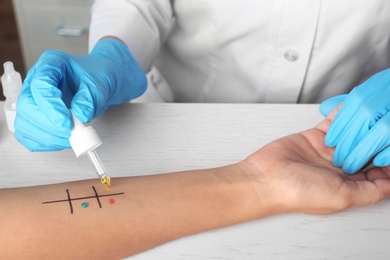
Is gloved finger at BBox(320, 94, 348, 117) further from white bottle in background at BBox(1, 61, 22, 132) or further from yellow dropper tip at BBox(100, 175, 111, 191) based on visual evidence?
white bottle in background at BBox(1, 61, 22, 132)

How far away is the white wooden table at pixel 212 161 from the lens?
62 cm

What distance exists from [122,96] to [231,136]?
9.3 inches

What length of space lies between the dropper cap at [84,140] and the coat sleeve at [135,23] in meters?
0.40

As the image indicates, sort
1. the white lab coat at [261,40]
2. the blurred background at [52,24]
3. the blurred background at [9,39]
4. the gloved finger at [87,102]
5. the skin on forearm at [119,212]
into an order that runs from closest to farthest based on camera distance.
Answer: the skin on forearm at [119,212]
the gloved finger at [87,102]
the white lab coat at [261,40]
the blurred background at [52,24]
the blurred background at [9,39]

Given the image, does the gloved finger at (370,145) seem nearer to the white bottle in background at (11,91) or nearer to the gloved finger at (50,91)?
the gloved finger at (50,91)

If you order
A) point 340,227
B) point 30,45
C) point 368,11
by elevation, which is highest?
point 368,11

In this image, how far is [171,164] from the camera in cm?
76

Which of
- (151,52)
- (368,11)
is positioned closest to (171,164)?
(151,52)

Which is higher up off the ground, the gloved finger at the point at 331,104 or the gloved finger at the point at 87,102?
the gloved finger at the point at 87,102

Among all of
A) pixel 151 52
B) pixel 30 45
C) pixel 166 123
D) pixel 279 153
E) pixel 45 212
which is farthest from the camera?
pixel 30 45

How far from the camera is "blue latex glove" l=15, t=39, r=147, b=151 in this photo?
69 centimetres

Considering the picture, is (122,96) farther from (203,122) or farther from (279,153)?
(279,153)

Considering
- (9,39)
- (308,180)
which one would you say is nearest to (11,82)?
(308,180)

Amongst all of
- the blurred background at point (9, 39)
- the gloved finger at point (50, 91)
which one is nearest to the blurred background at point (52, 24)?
the blurred background at point (9, 39)
